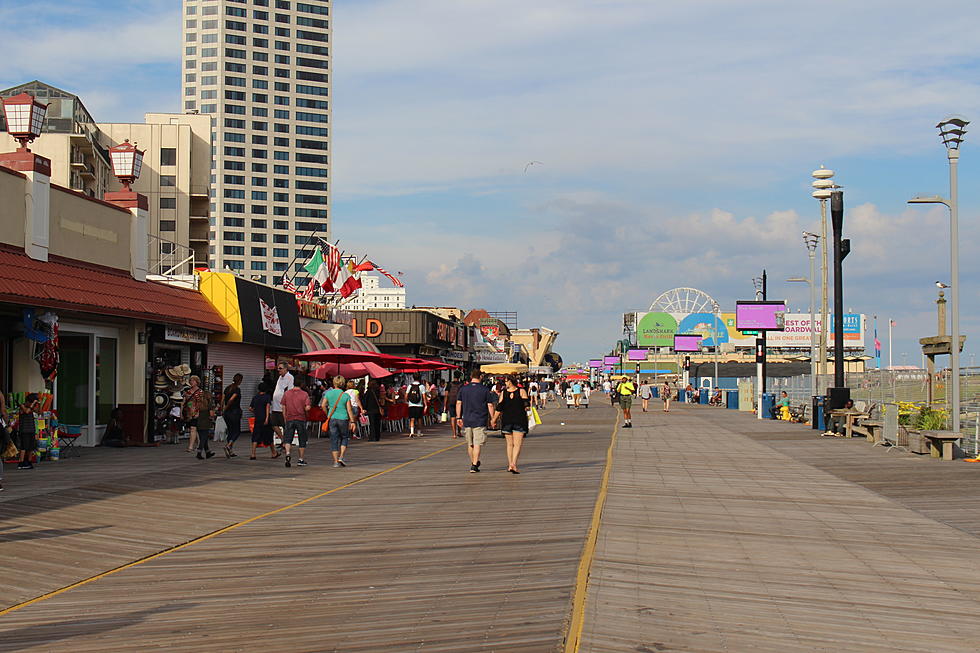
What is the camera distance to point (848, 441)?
93.0ft

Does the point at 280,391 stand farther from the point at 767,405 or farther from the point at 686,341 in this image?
the point at 686,341

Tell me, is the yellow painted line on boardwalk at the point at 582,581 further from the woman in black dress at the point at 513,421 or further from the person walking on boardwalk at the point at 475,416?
the person walking on boardwalk at the point at 475,416

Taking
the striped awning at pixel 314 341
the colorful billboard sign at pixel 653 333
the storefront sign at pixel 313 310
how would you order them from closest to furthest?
the striped awning at pixel 314 341 < the storefront sign at pixel 313 310 < the colorful billboard sign at pixel 653 333

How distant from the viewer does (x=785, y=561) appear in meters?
9.82

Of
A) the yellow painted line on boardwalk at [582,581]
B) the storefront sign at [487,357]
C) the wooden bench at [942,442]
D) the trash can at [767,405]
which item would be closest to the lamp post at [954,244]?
the wooden bench at [942,442]

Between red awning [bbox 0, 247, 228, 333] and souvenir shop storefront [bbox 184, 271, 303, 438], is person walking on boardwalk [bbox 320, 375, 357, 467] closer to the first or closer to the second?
red awning [bbox 0, 247, 228, 333]

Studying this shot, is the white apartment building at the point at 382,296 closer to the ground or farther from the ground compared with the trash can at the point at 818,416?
farther from the ground

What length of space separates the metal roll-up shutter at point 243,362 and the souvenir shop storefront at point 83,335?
7.39 feet

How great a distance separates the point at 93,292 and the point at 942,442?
715 inches

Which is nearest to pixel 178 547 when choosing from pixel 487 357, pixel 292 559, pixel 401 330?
pixel 292 559

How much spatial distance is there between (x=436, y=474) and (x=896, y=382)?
21.2 meters

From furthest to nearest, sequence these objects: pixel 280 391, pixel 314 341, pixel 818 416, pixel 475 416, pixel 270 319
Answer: pixel 314 341
pixel 818 416
pixel 270 319
pixel 280 391
pixel 475 416

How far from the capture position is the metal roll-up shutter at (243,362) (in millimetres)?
29234

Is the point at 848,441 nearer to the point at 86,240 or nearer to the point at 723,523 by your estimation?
the point at 723,523
